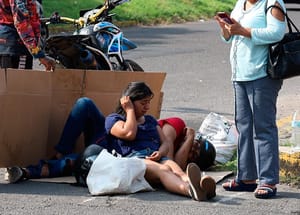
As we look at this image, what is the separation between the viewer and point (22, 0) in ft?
22.5

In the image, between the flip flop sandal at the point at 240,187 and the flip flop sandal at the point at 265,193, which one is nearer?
the flip flop sandal at the point at 265,193

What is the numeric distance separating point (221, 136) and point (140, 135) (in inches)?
45.8

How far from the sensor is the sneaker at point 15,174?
6.66m

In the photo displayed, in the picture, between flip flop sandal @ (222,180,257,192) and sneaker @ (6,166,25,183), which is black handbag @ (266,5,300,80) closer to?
flip flop sandal @ (222,180,257,192)

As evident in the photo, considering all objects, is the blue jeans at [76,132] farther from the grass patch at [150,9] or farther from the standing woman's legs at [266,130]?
the grass patch at [150,9]

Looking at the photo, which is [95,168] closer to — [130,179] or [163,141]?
[130,179]

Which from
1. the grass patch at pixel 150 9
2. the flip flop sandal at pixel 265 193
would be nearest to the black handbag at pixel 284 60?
the flip flop sandal at pixel 265 193

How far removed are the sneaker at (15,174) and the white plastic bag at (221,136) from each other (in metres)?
1.77

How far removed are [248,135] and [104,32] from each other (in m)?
3.09

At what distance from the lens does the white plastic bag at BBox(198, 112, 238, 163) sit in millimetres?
7586

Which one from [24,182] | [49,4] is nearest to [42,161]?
[24,182]

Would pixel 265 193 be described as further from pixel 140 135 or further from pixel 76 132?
pixel 76 132

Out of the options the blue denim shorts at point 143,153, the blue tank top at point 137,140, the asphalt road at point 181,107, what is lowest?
the asphalt road at point 181,107

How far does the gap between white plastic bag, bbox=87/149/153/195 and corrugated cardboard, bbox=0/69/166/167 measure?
2.38ft
